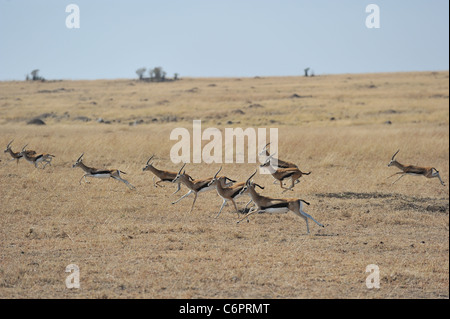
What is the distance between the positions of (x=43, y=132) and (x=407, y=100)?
110 ft

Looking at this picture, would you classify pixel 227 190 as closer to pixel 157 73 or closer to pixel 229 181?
pixel 229 181

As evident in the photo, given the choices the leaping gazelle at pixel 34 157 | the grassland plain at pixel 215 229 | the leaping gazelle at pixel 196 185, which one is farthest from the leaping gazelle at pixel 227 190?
the leaping gazelle at pixel 34 157

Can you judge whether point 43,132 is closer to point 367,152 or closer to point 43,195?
point 43,195

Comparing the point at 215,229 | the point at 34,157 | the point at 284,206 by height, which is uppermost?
the point at 34,157

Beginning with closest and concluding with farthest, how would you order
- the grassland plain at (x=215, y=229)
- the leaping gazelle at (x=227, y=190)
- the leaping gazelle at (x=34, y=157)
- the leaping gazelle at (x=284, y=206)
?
the grassland plain at (x=215, y=229), the leaping gazelle at (x=284, y=206), the leaping gazelle at (x=227, y=190), the leaping gazelle at (x=34, y=157)

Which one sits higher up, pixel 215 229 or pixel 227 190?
pixel 227 190

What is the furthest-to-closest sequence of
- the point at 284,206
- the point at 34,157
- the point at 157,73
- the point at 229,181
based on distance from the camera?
1. the point at 157,73
2. the point at 34,157
3. the point at 229,181
4. the point at 284,206

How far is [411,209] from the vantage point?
11930mm

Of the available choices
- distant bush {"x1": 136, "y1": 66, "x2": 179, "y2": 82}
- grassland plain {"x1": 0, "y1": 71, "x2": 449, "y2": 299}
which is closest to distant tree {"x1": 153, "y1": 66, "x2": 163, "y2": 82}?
distant bush {"x1": 136, "y1": 66, "x2": 179, "y2": 82}

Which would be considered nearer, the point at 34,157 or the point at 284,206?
the point at 284,206

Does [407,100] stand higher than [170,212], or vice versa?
[407,100]

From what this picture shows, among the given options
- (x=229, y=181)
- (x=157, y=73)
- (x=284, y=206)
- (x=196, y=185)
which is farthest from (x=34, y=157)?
(x=157, y=73)

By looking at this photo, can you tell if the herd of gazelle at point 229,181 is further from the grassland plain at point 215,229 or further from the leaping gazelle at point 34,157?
the grassland plain at point 215,229
